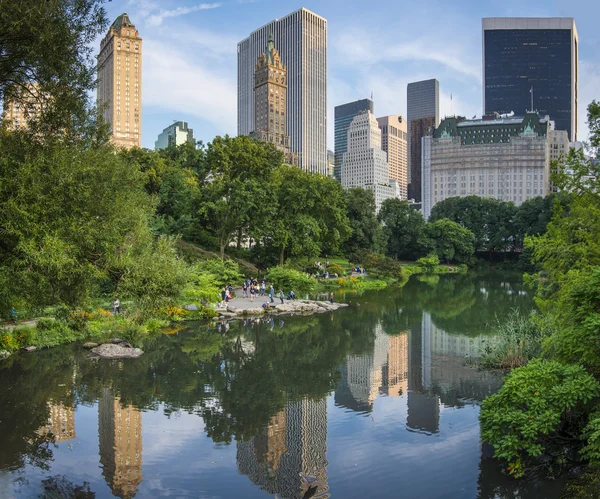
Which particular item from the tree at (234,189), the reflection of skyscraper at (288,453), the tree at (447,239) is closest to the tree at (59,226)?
the reflection of skyscraper at (288,453)

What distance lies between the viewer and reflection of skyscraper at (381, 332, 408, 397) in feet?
56.9

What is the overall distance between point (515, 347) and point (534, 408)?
28.9 feet

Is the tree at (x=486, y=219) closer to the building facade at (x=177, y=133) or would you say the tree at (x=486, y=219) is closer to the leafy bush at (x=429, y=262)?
the leafy bush at (x=429, y=262)

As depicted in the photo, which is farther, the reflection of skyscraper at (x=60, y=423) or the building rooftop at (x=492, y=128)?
the building rooftop at (x=492, y=128)

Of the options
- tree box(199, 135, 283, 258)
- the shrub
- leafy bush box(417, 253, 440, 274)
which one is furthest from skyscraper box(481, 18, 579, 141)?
the shrub

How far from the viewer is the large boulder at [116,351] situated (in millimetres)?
20234

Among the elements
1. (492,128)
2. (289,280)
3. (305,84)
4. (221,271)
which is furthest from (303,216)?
(305,84)

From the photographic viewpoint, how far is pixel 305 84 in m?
170

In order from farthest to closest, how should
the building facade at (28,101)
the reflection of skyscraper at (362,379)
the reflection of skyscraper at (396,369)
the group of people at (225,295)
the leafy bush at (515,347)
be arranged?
the group of people at (225,295)
the leafy bush at (515,347)
the reflection of skyscraper at (396,369)
the reflection of skyscraper at (362,379)
the building facade at (28,101)

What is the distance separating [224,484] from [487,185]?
12693 centimetres

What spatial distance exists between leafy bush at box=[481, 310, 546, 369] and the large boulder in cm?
1304

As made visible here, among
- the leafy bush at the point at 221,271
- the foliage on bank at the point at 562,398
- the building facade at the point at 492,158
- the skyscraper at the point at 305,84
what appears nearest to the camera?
the foliage on bank at the point at 562,398

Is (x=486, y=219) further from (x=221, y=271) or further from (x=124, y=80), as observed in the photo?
(x=124, y=80)

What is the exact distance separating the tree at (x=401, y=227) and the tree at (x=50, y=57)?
60067 millimetres
